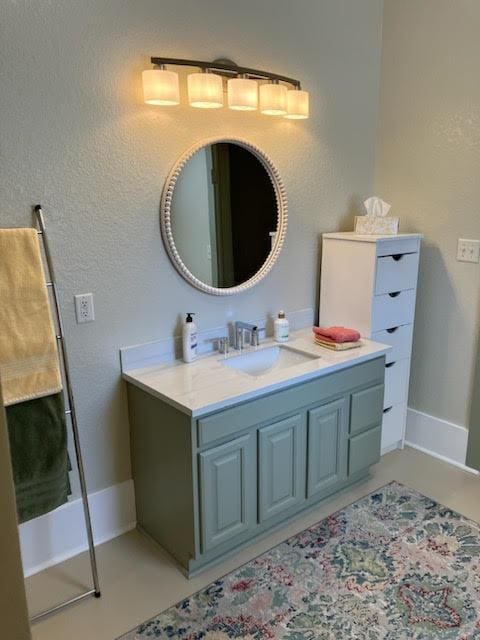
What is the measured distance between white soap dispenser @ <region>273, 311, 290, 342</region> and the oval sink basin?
0.06 meters

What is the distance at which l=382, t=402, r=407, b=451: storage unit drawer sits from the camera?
2.97 m

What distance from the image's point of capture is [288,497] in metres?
2.35

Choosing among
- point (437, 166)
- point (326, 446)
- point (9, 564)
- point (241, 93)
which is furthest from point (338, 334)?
point (9, 564)

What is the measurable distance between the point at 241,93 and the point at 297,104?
1.08 ft

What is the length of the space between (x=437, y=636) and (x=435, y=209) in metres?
1.97

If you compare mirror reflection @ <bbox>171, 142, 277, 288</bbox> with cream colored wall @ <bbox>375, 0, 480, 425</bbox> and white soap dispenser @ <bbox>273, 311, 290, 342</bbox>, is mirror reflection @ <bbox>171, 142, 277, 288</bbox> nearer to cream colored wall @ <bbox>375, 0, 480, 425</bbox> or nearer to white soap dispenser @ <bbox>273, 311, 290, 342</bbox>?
white soap dispenser @ <bbox>273, 311, 290, 342</bbox>

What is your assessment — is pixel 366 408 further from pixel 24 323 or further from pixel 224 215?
pixel 24 323

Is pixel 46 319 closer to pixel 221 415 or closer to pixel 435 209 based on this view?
pixel 221 415

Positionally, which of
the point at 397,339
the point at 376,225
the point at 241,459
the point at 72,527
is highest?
the point at 376,225

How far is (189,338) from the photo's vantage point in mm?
2359

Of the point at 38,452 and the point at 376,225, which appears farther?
the point at 376,225

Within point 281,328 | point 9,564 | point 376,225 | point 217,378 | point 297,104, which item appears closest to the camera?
point 9,564

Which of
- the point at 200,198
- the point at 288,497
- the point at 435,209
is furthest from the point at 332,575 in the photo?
the point at 435,209

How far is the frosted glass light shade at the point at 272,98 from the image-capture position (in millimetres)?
2334
